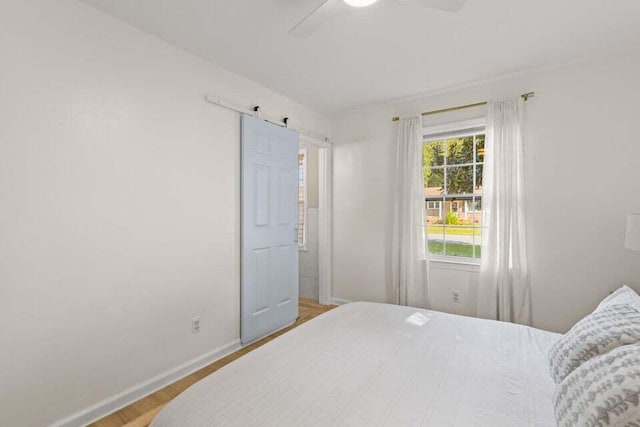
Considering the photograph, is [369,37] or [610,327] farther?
[369,37]

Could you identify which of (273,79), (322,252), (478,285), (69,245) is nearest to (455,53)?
(273,79)

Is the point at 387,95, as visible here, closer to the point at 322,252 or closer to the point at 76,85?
the point at 322,252

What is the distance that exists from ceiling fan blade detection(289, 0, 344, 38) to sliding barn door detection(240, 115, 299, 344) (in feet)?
4.03

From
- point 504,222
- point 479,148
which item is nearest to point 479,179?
point 479,148

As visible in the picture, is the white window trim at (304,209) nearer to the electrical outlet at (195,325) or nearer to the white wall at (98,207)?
the white wall at (98,207)

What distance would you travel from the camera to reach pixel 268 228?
3.04 metres

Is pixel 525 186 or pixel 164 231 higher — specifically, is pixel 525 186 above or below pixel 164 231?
above

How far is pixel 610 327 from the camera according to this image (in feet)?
3.62

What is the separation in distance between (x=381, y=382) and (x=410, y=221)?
231cm

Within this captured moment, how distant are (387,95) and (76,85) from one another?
272 cm

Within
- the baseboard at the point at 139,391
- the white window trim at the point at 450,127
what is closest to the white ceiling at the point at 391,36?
the white window trim at the point at 450,127

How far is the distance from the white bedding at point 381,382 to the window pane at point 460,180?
70.1 inches

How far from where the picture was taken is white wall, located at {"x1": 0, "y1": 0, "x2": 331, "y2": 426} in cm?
158

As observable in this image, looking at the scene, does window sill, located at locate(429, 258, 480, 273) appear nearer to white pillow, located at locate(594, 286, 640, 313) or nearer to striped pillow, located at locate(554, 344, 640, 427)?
white pillow, located at locate(594, 286, 640, 313)
